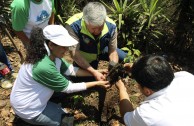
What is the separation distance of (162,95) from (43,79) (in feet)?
4.21

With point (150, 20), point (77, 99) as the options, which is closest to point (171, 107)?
point (77, 99)

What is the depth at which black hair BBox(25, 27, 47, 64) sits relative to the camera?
296 centimetres

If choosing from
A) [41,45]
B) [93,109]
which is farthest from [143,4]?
[41,45]

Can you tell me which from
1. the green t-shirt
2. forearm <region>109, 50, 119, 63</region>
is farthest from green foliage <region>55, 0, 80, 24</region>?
the green t-shirt

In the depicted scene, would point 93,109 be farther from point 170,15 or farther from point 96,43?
point 170,15

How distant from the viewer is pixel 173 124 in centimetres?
228

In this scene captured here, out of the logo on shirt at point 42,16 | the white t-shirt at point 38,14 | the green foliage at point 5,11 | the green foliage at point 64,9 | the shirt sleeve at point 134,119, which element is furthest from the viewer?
the green foliage at point 64,9

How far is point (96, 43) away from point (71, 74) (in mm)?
493

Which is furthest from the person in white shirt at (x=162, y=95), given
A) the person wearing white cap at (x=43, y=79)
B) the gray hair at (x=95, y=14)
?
the gray hair at (x=95, y=14)

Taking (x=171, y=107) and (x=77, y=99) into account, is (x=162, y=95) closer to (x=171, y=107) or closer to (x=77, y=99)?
(x=171, y=107)

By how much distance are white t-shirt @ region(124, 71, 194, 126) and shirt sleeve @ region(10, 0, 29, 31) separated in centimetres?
180

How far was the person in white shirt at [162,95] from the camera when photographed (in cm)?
229

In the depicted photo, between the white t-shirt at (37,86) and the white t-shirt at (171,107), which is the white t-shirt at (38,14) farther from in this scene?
the white t-shirt at (171,107)

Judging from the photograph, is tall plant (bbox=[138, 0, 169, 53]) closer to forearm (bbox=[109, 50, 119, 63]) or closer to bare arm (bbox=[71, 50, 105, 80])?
forearm (bbox=[109, 50, 119, 63])
